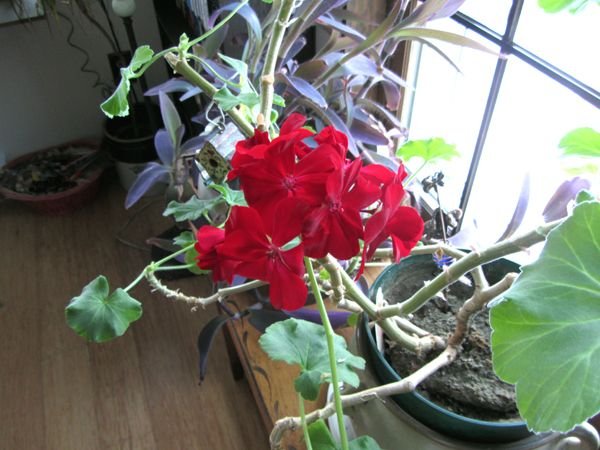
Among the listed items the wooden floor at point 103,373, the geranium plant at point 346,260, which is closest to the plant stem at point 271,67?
the geranium plant at point 346,260

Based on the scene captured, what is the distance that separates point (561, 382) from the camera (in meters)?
0.26

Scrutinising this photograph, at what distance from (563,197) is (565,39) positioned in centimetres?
37

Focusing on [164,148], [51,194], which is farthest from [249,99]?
[51,194]

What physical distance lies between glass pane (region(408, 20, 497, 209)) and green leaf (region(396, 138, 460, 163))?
36 cm

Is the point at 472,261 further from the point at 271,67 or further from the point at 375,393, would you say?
the point at 271,67

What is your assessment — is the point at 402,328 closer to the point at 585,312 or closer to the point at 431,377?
the point at 431,377

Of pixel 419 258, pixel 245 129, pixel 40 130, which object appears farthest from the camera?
pixel 40 130

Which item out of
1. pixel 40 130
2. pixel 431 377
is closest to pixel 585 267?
pixel 431 377

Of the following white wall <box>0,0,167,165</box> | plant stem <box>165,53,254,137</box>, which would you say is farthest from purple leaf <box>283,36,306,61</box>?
white wall <box>0,0,167,165</box>

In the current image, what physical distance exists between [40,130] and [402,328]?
6.37ft

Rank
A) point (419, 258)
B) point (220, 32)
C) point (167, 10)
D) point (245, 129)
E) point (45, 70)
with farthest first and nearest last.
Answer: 1. point (45, 70)
2. point (167, 10)
3. point (220, 32)
4. point (419, 258)
5. point (245, 129)

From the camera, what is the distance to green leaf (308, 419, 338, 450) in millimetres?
466

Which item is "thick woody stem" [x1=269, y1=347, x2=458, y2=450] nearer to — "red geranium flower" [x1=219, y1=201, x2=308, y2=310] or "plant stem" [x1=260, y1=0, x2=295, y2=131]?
"red geranium flower" [x1=219, y1=201, x2=308, y2=310]

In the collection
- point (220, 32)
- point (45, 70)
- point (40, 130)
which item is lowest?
point (40, 130)
